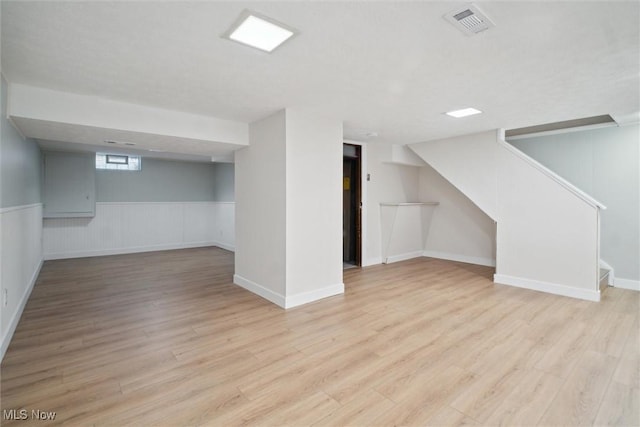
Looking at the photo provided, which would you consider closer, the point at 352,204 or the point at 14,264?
the point at 14,264

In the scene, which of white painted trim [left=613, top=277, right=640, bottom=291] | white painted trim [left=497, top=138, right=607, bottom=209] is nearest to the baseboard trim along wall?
white painted trim [left=497, top=138, right=607, bottom=209]

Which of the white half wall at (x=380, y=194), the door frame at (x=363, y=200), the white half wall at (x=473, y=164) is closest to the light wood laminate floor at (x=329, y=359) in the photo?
the white half wall at (x=473, y=164)

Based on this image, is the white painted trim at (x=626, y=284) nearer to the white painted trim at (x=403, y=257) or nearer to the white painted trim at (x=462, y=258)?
the white painted trim at (x=462, y=258)

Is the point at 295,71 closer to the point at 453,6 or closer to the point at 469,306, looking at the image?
the point at 453,6

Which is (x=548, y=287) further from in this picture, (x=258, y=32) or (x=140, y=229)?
(x=140, y=229)

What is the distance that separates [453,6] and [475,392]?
243 centimetres

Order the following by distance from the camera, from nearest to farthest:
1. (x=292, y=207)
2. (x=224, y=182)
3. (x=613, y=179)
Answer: (x=292, y=207), (x=613, y=179), (x=224, y=182)

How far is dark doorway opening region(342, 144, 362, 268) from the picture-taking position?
19.4ft

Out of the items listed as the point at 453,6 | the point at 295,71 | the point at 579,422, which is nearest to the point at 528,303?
the point at 579,422

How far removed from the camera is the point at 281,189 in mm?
3746

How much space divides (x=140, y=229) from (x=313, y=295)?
229 inches

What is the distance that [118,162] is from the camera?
749 centimetres

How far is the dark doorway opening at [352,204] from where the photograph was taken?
591cm

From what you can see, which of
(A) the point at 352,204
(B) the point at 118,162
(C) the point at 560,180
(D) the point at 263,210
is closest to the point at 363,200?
(A) the point at 352,204
